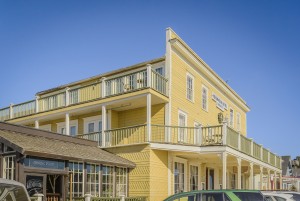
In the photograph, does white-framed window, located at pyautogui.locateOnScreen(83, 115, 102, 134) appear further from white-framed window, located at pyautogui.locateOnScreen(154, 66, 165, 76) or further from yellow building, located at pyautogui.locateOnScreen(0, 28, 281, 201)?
white-framed window, located at pyautogui.locateOnScreen(154, 66, 165, 76)

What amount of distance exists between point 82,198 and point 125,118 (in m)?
8.15

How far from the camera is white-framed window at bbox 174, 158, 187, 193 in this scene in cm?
2230

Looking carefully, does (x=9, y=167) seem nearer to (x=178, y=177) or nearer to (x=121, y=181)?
(x=121, y=181)

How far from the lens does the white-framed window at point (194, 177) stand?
24.4m

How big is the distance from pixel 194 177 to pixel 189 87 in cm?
617

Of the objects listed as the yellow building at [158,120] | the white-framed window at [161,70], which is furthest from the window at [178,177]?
the white-framed window at [161,70]

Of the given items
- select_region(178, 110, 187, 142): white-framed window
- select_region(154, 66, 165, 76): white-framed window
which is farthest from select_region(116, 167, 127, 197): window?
select_region(154, 66, 165, 76): white-framed window

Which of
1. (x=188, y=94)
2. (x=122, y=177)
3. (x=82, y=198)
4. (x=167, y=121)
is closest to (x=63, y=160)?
(x=82, y=198)

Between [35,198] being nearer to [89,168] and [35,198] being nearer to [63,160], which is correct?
[63,160]

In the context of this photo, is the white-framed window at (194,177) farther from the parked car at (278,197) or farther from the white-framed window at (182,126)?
the parked car at (278,197)

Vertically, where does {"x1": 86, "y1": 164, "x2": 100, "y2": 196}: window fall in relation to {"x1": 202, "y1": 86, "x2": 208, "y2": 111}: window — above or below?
below

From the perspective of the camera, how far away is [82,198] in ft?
54.2

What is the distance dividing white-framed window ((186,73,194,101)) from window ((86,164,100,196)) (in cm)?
871

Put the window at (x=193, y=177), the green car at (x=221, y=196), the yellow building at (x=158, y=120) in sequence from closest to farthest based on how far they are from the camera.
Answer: the green car at (x=221, y=196)
the yellow building at (x=158, y=120)
the window at (x=193, y=177)
